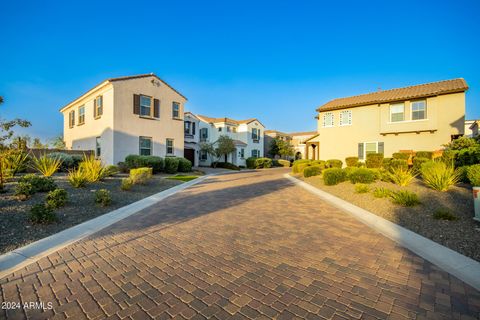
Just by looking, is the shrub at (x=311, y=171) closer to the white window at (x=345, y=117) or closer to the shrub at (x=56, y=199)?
the white window at (x=345, y=117)

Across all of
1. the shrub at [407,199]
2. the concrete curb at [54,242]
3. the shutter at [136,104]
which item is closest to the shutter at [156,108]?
the shutter at [136,104]

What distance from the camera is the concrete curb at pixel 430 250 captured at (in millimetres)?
3500

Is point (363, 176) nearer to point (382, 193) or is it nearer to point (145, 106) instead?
point (382, 193)

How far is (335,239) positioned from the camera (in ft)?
16.3

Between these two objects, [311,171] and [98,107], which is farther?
[98,107]

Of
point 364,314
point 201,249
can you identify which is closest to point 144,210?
point 201,249

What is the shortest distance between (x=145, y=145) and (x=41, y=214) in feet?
49.7

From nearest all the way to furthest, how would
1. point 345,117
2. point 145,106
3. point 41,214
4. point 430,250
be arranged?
point 430,250, point 41,214, point 145,106, point 345,117

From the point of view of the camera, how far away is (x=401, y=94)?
64.2 ft

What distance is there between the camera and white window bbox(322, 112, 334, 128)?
23469 millimetres

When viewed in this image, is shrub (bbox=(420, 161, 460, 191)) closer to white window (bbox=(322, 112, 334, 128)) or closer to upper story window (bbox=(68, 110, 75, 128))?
white window (bbox=(322, 112, 334, 128))

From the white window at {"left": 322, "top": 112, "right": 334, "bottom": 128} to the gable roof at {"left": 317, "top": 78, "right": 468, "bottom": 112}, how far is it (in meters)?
0.57

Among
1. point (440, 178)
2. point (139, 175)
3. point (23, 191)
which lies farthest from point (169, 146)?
point (440, 178)

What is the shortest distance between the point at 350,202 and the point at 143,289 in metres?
7.90
